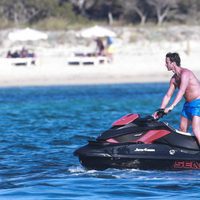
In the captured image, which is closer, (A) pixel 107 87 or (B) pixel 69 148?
(B) pixel 69 148

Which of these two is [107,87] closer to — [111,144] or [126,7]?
[126,7]

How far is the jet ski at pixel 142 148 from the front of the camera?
11117 millimetres

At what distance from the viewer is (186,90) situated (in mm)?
11430

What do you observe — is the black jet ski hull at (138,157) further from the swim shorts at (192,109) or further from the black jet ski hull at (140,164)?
the swim shorts at (192,109)

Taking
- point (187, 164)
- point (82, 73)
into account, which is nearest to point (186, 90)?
point (187, 164)

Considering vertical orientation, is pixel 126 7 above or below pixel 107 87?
above

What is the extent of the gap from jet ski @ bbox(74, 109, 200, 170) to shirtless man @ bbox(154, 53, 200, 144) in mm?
235

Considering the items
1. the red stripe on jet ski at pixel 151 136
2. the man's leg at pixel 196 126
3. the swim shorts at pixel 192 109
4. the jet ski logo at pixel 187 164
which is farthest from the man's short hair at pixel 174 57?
the jet ski logo at pixel 187 164

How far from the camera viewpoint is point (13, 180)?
11102 millimetres

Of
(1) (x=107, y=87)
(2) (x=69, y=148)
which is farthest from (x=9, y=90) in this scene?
(2) (x=69, y=148)

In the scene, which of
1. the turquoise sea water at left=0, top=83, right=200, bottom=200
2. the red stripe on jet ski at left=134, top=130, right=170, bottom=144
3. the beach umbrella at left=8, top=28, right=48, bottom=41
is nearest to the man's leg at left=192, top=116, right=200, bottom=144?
the red stripe on jet ski at left=134, top=130, right=170, bottom=144

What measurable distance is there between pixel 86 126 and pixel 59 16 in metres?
30.1

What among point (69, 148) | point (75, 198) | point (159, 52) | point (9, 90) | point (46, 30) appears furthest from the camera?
point (46, 30)

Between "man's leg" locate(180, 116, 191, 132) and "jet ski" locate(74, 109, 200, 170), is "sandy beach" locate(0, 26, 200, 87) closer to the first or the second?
"man's leg" locate(180, 116, 191, 132)
